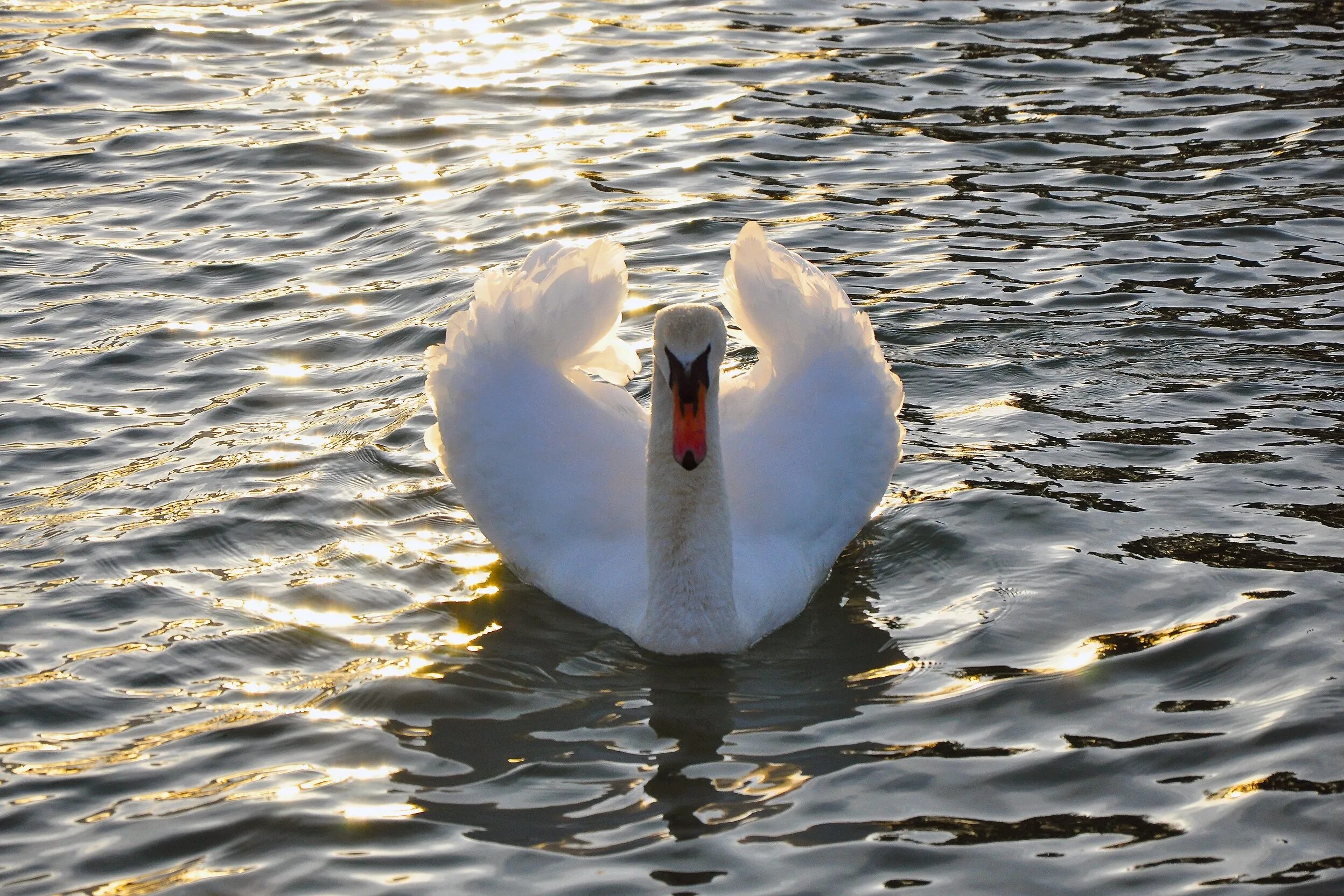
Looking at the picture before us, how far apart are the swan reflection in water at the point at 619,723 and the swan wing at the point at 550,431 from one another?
0.81 feet

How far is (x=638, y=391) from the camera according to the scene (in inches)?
372

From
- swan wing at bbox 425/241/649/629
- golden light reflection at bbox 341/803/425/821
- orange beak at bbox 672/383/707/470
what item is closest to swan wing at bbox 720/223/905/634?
swan wing at bbox 425/241/649/629

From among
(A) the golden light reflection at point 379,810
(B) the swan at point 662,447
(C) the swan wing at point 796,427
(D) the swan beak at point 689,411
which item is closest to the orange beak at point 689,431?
(D) the swan beak at point 689,411

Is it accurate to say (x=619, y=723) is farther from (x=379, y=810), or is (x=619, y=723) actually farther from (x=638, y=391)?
(x=638, y=391)

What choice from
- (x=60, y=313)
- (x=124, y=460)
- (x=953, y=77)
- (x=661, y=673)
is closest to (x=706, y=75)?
(x=953, y=77)

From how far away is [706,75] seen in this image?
47.1ft

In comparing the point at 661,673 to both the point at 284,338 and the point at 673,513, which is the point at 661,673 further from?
the point at 284,338

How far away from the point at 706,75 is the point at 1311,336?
667cm

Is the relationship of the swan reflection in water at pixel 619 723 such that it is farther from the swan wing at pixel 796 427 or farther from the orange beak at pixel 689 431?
the orange beak at pixel 689 431

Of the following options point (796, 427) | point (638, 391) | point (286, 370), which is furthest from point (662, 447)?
point (286, 370)

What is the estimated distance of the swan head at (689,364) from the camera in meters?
6.44

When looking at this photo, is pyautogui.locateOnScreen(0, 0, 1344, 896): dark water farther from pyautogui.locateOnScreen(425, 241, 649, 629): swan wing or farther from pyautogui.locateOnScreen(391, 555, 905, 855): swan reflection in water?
pyautogui.locateOnScreen(425, 241, 649, 629): swan wing

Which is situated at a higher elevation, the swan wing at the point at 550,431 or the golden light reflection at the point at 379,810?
the swan wing at the point at 550,431

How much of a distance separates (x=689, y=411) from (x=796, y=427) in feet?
4.40
